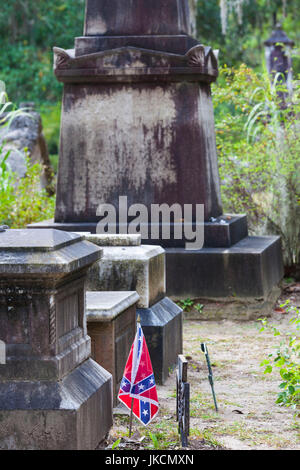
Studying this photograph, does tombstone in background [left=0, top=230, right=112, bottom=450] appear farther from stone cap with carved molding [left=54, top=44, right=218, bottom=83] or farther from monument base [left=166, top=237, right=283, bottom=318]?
stone cap with carved molding [left=54, top=44, right=218, bottom=83]

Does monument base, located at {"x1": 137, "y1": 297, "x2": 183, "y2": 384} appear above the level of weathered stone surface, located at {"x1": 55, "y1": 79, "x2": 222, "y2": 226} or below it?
below

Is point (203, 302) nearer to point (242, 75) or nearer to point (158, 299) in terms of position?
point (158, 299)

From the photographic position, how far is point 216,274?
7750 millimetres

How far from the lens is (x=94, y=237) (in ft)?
19.1

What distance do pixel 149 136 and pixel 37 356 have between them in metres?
4.76

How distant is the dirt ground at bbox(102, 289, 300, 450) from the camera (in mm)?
4008

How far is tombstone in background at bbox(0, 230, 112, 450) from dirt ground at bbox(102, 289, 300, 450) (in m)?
0.48

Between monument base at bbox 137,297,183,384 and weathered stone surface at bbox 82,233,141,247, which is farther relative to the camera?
weathered stone surface at bbox 82,233,141,247

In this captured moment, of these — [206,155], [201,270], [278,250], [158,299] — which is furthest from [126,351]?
[278,250]

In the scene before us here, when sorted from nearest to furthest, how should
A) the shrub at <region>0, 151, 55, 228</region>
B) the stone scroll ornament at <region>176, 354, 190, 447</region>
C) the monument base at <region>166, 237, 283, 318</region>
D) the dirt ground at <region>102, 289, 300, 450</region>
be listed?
the stone scroll ornament at <region>176, 354, 190, 447</region>
the dirt ground at <region>102, 289, 300, 450</region>
the monument base at <region>166, 237, 283, 318</region>
the shrub at <region>0, 151, 55, 228</region>

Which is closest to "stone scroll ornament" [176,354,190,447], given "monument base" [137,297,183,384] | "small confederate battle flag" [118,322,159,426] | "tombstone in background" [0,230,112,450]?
"small confederate battle flag" [118,322,159,426]

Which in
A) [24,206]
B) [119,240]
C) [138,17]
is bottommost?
[119,240]

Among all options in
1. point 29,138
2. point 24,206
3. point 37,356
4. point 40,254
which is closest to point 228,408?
point 37,356

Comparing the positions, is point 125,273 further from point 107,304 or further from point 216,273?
point 216,273
